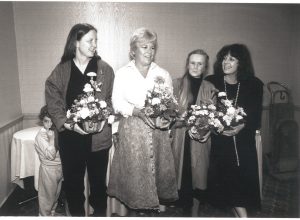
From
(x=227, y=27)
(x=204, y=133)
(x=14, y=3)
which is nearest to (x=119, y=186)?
(x=204, y=133)

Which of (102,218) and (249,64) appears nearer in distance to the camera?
(102,218)

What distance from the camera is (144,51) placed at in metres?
2.04

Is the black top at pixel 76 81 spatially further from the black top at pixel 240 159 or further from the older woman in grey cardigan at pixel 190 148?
the black top at pixel 240 159

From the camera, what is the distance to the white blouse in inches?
80.0

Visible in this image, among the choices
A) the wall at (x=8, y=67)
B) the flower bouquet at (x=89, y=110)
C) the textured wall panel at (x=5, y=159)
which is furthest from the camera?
the textured wall panel at (x=5, y=159)

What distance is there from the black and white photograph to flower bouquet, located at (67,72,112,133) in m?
0.01

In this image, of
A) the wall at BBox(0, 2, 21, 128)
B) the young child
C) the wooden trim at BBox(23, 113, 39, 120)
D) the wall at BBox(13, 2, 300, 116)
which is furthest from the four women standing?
the wooden trim at BBox(23, 113, 39, 120)

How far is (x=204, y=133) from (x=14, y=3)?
2.28 meters

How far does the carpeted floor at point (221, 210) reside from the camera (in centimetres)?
250

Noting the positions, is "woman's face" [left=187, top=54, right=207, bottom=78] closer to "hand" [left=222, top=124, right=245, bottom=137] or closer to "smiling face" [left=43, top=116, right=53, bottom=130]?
"hand" [left=222, top=124, right=245, bottom=137]

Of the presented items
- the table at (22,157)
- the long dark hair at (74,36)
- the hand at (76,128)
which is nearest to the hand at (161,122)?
the hand at (76,128)

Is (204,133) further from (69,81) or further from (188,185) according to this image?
(69,81)

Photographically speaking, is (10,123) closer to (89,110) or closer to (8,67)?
(8,67)

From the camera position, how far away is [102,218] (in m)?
2.04
